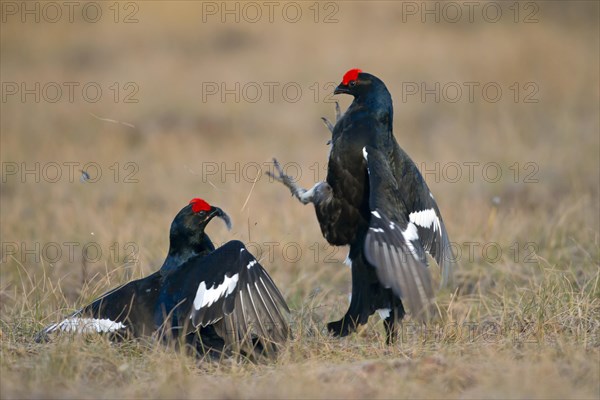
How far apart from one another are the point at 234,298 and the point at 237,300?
0.13 ft

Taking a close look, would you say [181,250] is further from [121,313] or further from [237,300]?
[237,300]

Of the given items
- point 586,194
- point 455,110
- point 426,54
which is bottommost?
point 586,194

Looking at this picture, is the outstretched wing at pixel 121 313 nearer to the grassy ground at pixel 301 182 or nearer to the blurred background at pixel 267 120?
the grassy ground at pixel 301 182

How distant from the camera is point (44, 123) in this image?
35.7 ft

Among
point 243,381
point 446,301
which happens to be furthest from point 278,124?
A: point 243,381

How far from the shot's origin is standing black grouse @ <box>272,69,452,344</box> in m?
4.51

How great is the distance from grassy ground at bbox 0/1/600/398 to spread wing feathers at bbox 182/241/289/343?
17 centimetres

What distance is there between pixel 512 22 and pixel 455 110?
2.87 meters

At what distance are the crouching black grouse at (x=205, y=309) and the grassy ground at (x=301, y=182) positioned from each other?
0.52ft

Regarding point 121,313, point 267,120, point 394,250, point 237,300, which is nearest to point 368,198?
point 394,250

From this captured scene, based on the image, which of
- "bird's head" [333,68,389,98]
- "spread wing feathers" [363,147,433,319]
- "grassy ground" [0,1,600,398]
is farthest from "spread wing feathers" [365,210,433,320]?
"bird's head" [333,68,389,98]

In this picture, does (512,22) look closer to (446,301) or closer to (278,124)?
(278,124)

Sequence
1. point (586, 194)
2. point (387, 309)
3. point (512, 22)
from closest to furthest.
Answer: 1. point (387, 309)
2. point (586, 194)
3. point (512, 22)

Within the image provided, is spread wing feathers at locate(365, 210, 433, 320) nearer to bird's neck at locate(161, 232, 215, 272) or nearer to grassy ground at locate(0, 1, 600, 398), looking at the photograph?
grassy ground at locate(0, 1, 600, 398)
